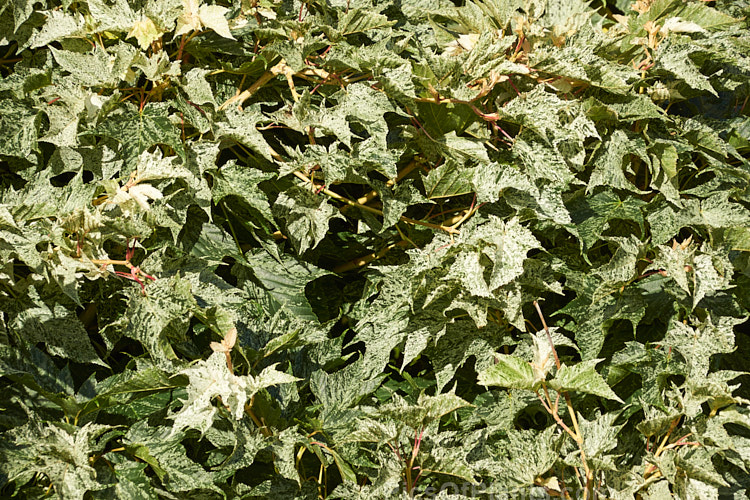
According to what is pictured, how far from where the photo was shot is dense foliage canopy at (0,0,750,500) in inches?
50.7

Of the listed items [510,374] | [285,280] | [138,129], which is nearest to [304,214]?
[285,280]

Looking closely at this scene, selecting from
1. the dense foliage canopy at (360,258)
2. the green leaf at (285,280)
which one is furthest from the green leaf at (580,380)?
the green leaf at (285,280)

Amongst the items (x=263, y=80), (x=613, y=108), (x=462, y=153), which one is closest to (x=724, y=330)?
(x=613, y=108)

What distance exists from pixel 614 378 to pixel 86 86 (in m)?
1.24

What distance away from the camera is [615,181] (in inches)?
61.8

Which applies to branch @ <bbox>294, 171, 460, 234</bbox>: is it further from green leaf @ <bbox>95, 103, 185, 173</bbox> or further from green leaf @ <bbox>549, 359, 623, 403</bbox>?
green leaf @ <bbox>549, 359, 623, 403</bbox>

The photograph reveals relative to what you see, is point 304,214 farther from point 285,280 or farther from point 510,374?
point 510,374

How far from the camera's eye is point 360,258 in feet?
5.36

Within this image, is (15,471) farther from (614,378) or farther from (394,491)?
(614,378)

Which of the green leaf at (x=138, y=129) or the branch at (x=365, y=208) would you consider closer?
the green leaf at (x=138, y=129)

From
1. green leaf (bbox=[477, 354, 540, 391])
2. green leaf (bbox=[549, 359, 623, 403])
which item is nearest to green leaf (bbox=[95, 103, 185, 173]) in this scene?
green leaf (bbox=[477, 354, 540, 391])

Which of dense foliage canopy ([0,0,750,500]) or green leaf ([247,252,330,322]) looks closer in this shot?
dense foliage canopy ([0,0,750,500])

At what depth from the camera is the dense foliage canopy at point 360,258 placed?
4.23 ft

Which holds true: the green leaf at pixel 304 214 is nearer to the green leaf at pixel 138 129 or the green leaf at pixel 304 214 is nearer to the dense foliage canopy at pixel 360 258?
the dense foliage canopy at pixel 360 258
